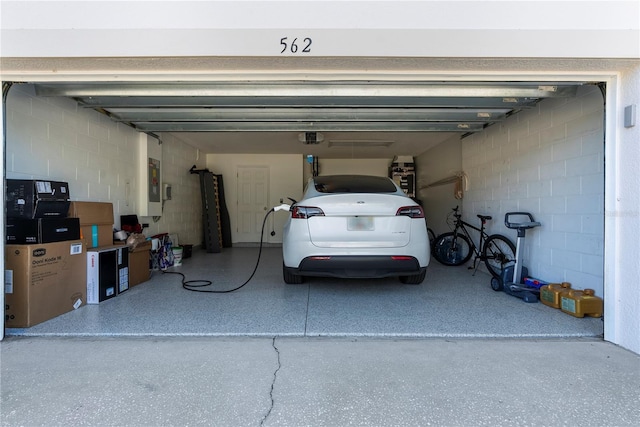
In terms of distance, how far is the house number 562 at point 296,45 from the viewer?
82.5 inches

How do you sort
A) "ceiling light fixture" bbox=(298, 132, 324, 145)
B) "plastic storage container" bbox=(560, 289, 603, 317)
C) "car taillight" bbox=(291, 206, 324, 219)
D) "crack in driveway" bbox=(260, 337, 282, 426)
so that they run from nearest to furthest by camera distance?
"crack in driveway" bbox=(260, 337, 282, 426) < "plastic storage container" bbox=(560, 289, 603, 317) < "car taillight" bbox=(291, 206, 324, 219) < "ceiling light fixture" bbox=(298, 132, 324, 145)

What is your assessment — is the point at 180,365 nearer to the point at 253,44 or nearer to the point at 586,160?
the point at 253,44

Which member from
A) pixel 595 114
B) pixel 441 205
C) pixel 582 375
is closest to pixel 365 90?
pixel 595 114

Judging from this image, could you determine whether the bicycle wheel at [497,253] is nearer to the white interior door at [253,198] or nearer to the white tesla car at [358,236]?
the white tesla car at [358,236]

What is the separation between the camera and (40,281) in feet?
8.85

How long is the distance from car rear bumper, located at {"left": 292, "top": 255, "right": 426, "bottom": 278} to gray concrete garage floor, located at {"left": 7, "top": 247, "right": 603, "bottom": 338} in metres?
0.33

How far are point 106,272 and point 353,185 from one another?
287 centimetres

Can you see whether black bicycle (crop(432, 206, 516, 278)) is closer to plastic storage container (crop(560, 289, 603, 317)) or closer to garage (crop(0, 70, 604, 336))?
garage (crop(0, 70, 604, 336))

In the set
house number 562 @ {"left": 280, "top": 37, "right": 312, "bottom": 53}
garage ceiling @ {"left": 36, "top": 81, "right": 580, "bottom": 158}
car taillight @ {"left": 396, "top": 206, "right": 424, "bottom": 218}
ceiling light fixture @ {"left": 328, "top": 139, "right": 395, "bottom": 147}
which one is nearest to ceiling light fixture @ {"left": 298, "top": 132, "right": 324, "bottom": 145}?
garage ceiling @ {"left": 36, "top": 81, "right": 580, "bottom": 158}

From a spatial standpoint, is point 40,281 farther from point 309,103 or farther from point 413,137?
point 413,137

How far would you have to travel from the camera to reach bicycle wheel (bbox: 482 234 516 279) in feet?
13.6

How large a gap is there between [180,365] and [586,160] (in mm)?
3981

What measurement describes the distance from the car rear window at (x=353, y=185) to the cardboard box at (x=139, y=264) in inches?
97.1

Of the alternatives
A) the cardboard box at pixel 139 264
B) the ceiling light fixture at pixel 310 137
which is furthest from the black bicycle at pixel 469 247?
the cardboard box at pixel 139 264
